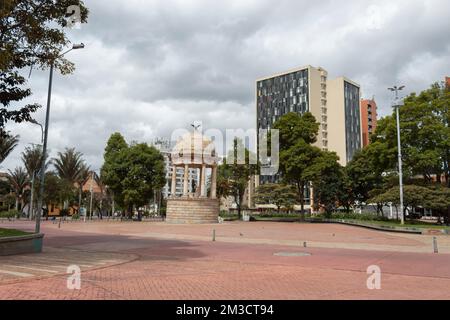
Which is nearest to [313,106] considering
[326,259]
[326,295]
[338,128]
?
[338,128]

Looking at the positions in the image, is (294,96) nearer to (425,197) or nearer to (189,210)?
(189,210)

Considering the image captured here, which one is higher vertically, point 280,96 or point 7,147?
point 280,96

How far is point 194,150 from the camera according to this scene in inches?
1837

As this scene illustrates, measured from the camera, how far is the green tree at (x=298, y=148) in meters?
48.3

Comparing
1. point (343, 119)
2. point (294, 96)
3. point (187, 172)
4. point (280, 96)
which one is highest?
point (280, 96)

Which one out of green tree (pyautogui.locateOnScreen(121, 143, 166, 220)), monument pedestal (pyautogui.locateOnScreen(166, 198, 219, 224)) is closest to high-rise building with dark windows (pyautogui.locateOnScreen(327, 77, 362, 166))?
green tree (pyautogui.locateOnScreen(121, 143, 166, 220))

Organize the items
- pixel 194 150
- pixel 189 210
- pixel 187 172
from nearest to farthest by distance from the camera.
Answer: pixel 189 210
pixel 194 150
pixel 187 172

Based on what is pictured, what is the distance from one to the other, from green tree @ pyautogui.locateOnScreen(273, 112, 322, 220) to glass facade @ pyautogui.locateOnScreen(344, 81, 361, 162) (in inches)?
2442

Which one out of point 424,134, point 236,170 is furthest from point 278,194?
point 424,134

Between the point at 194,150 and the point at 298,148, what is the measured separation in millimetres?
12909

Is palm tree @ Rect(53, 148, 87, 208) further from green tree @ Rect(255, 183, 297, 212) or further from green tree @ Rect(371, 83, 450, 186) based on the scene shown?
green tree @ Rect(371, 83, 450, 186)

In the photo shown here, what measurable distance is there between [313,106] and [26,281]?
104290 mm
